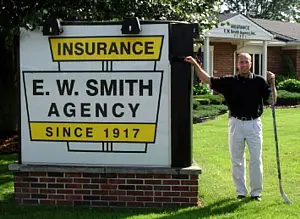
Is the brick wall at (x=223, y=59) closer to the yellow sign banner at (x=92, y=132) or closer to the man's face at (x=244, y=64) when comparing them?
the man's face at (x=244, y=64)

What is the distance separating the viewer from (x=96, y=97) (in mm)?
6281

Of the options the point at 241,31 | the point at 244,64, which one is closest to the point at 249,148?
the point at 244,64

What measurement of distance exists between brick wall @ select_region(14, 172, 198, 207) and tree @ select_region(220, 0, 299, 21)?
65088 mm

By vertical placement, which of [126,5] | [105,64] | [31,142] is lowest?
[31,142]

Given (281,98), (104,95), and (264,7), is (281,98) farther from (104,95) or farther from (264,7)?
(264,7)

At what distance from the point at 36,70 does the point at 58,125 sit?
2.41 ft

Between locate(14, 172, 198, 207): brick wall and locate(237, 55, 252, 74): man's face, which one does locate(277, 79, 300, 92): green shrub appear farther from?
locate(14, 172, 198, 207): brick wall

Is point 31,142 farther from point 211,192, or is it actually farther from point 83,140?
point 211,192

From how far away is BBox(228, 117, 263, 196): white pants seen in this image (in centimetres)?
629

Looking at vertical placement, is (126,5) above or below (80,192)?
above

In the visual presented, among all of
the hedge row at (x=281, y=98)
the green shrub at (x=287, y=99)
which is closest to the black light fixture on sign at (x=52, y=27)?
the hedge row at (x=281, y=98)

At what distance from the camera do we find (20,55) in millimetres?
6387

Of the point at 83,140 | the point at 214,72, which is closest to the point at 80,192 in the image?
the point at 83,140

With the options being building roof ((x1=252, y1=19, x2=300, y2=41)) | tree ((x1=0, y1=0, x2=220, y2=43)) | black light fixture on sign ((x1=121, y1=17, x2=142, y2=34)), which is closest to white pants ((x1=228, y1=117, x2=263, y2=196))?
black light fixture on sign ((x1=121, y1=17, x2=142, y2=34))
